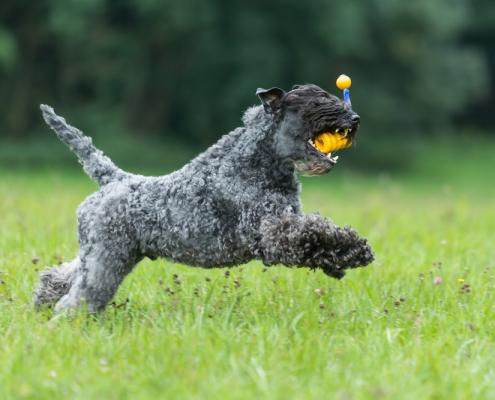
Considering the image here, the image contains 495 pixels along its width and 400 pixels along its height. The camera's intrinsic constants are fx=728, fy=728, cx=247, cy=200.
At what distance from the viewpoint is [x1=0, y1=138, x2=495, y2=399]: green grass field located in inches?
132

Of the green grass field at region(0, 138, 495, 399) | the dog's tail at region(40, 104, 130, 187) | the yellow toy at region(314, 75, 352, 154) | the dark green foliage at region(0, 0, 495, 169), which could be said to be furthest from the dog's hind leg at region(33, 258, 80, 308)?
the dark green foliage at region(0, 0, 495, 169)

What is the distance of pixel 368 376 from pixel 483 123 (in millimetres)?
36234

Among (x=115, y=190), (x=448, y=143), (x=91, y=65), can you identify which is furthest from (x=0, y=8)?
(x=115, y=190)

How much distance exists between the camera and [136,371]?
11.5ft

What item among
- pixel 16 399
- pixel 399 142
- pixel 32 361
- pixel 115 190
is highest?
pixel 399 142

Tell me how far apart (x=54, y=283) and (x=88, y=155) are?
0.89 m

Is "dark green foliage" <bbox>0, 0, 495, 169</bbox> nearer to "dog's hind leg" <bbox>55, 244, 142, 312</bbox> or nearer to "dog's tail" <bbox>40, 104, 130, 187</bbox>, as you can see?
"dog's tail" <bbox>40, 104, 130, 187</bbox>

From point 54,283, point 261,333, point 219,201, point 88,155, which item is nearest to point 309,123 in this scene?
point 219,201

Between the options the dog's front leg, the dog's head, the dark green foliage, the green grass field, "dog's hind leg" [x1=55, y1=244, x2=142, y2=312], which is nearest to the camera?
the green grass field

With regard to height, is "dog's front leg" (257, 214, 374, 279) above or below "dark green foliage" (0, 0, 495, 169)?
below

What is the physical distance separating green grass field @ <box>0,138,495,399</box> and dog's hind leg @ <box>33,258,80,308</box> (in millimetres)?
120

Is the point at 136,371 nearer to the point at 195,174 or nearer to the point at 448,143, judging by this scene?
the point at 195,174

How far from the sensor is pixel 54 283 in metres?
4.91

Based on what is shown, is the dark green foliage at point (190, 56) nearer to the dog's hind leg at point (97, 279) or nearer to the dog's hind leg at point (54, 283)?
the dog's hind leg at point (54, 283)
